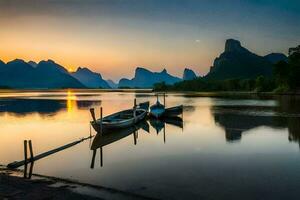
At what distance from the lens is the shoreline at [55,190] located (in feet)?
48.7

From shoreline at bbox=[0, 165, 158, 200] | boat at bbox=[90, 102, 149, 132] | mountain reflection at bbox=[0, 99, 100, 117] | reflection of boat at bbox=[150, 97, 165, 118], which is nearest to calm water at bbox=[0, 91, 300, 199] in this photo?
shoreline at bbox=[0, 165, 158, 200]

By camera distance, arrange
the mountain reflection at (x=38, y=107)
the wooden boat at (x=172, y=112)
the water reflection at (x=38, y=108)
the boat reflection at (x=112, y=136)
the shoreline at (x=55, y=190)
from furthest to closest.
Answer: the mountain reflection at (x=38, y=107), the water reflection at (x=38, y=108), the wooden boat at (x=172, y=112), the boat reflection at (x=112, y=136), the shoreline at (x=55, y=190)

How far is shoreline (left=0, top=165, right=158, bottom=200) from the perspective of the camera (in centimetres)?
1484

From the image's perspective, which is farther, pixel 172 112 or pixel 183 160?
pixel 172 112

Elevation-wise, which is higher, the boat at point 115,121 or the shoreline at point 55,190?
the boat at point 115,121

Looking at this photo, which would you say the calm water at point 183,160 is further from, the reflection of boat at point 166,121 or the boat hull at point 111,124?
the reflection of boat at point 166,121

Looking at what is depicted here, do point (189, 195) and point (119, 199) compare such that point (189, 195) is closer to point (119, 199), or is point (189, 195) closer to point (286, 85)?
point (119, 199)

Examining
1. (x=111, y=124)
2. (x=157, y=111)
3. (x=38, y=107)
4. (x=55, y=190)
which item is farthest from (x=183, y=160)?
(x=38, y=107)

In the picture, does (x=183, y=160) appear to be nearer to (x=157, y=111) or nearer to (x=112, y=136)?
(x=112, y=136)

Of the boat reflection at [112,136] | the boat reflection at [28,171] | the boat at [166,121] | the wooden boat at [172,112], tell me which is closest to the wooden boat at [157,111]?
the boat at [166,121]

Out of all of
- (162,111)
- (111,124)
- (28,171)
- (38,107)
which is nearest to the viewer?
(28,171)

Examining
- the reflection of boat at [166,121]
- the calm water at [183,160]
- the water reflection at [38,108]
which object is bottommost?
the calm water at [183,160]

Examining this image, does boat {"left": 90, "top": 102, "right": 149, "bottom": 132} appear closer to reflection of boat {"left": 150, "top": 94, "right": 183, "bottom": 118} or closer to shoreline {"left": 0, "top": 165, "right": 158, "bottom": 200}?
reflection of boat {"left": 150, "top": 94, "right": 183, "bottom": 118}

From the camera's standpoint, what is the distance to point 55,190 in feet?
Result: 52.1
